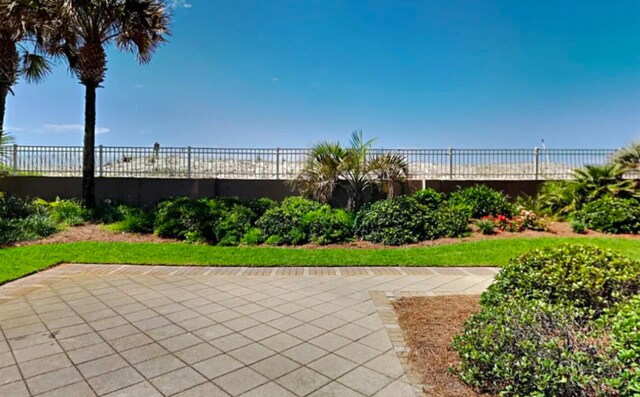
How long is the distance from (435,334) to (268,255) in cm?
419

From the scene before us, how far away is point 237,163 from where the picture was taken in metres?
11.5

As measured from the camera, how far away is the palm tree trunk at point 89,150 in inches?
410

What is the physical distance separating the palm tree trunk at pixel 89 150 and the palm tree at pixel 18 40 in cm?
193

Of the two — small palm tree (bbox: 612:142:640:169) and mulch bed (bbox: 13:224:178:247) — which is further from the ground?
small palm tree (bbox: 612:142:640:169)

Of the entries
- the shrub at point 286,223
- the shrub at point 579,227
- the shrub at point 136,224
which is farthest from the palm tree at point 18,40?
the shrub at point 579,227

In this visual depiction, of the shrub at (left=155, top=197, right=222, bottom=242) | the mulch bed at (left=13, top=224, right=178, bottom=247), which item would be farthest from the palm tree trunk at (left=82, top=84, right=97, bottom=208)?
the shrub at (left=155, top=197, right=222, bottom=242)

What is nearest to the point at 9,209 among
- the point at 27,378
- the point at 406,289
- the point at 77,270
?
the point at 77,270

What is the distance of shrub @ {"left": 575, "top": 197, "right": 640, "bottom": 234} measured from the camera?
8852 mm

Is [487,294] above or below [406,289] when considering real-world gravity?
above

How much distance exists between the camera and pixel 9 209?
966 cm

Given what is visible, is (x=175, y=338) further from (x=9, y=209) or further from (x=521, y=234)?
(x=9, y=209)

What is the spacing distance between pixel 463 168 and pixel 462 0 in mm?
4934

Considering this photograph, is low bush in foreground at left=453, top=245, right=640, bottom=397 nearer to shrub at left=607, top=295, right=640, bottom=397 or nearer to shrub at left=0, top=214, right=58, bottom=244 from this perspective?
shrub at left=607, top=295, right=640, bottom=397

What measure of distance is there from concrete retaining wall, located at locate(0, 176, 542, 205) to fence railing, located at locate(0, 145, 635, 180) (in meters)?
0.21
